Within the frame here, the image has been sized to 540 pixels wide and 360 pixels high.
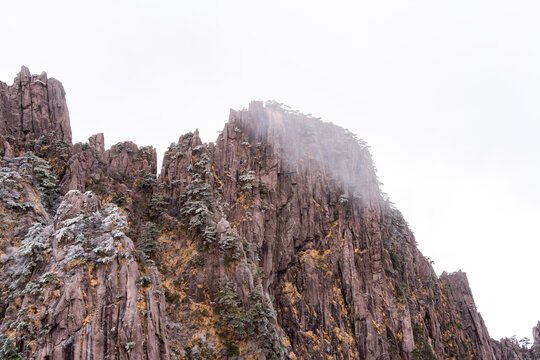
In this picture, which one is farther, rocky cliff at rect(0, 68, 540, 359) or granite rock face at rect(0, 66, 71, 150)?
granite rock face at rect(0, 66, 71, 150)

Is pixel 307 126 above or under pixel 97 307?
above

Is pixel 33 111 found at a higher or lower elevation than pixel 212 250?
higher

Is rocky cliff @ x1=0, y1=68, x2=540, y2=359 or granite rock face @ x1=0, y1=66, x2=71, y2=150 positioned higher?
granite rock face @ x1=0, y1=66, x2=71, y2=150

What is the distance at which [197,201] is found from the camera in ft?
136

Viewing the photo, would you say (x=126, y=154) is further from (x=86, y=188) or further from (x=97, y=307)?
(x=97, y=307)

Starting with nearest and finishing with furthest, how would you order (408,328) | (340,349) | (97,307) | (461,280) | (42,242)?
(97,307) → (42,242) → (340,349) → (408,328) → (461,280)

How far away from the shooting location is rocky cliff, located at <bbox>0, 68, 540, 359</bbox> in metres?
23.7

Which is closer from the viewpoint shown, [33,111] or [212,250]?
[212,250]

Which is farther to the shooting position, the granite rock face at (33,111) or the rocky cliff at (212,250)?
the granite rock face at (33,111)

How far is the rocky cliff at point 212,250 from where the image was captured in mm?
23688

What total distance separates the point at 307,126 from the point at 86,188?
35.9m

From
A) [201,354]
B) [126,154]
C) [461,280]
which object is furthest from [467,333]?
[126,154]

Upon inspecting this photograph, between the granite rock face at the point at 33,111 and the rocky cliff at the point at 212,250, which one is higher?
the granite rock face at the point at 33,111

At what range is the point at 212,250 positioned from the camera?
37562 mm
